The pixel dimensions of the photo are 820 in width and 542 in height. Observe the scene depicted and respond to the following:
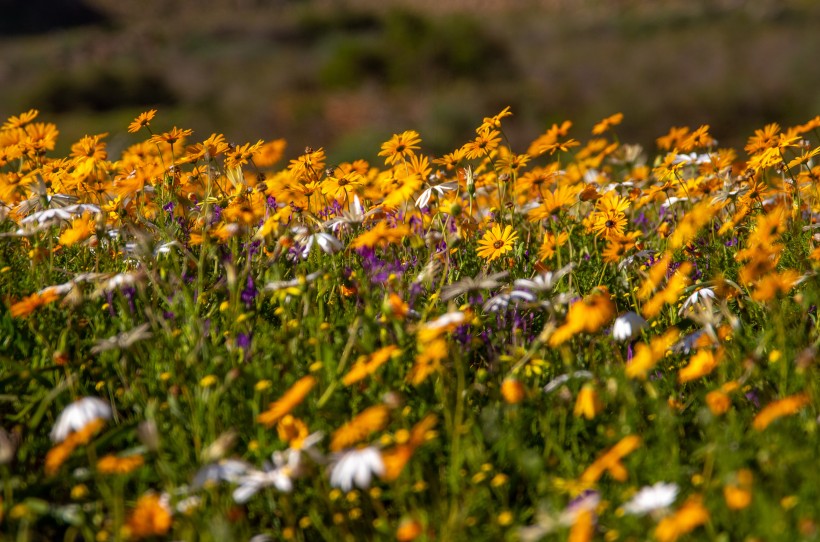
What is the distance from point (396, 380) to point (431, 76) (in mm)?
17628

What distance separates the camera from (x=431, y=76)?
752 inches

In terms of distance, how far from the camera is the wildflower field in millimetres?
1654

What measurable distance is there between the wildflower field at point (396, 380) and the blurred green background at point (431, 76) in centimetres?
834

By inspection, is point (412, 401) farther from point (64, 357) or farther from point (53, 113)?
point (53, 113)

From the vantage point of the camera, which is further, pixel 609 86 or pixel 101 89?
pixel 101 89

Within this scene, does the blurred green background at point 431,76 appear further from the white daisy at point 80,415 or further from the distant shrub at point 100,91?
the white daisy at point 80,415

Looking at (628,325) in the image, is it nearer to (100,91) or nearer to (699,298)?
(699,298)

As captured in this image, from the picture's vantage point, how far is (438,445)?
1.97 metres

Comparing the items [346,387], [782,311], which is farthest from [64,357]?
[782,311]

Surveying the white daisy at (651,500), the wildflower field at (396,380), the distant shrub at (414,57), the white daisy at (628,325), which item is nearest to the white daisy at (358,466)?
the wildflower field at (396,380)

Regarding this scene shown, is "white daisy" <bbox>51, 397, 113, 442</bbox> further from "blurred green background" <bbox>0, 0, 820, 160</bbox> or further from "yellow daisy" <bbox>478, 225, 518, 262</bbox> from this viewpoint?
"blurred green background" <bbox>0, 0, 820, 160</bbox>

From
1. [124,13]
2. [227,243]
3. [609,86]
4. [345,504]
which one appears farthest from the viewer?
[124,13]

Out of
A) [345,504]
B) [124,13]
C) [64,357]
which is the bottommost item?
[124,13]

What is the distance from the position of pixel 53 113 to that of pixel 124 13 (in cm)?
Result: 2523
